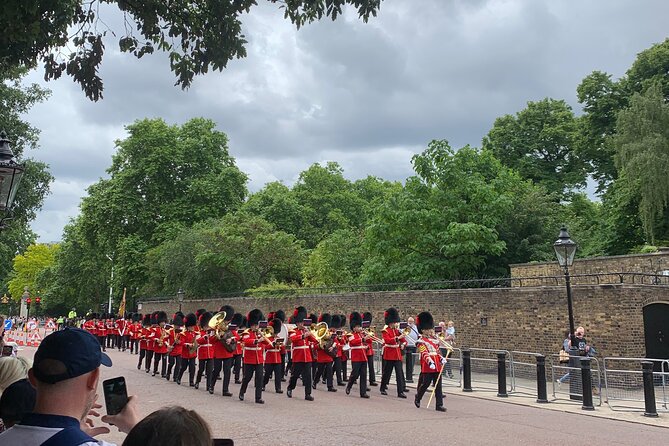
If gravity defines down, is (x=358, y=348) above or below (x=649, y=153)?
below

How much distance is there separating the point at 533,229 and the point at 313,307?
1165cm

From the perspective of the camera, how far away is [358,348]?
46.7 ft

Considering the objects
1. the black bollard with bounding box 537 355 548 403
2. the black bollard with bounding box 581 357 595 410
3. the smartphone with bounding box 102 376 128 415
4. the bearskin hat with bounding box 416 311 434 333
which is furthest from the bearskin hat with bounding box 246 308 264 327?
the smartphone with bounding box 102 376 128 415

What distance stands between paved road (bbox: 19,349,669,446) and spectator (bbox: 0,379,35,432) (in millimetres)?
5374

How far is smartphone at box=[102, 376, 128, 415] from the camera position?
2641 millimetres

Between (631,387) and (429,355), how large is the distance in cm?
577

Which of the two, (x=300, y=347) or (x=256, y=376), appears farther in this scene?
(x=300, y=347)

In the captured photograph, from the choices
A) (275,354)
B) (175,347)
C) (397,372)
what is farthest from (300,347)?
(175,347)

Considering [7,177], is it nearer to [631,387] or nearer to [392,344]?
[392,344]

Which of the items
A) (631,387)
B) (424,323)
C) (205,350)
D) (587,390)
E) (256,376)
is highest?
(424,323)

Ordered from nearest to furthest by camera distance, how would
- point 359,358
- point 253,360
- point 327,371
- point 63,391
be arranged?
1. point 63,391
2. point 253,360
3. point 359,358
4. point 327,371

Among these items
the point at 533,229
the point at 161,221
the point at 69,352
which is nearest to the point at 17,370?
the point at 69,352

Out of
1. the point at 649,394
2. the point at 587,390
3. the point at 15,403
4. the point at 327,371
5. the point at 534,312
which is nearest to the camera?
the point at 15,403

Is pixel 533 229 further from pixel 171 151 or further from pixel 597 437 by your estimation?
pixel 171 151
